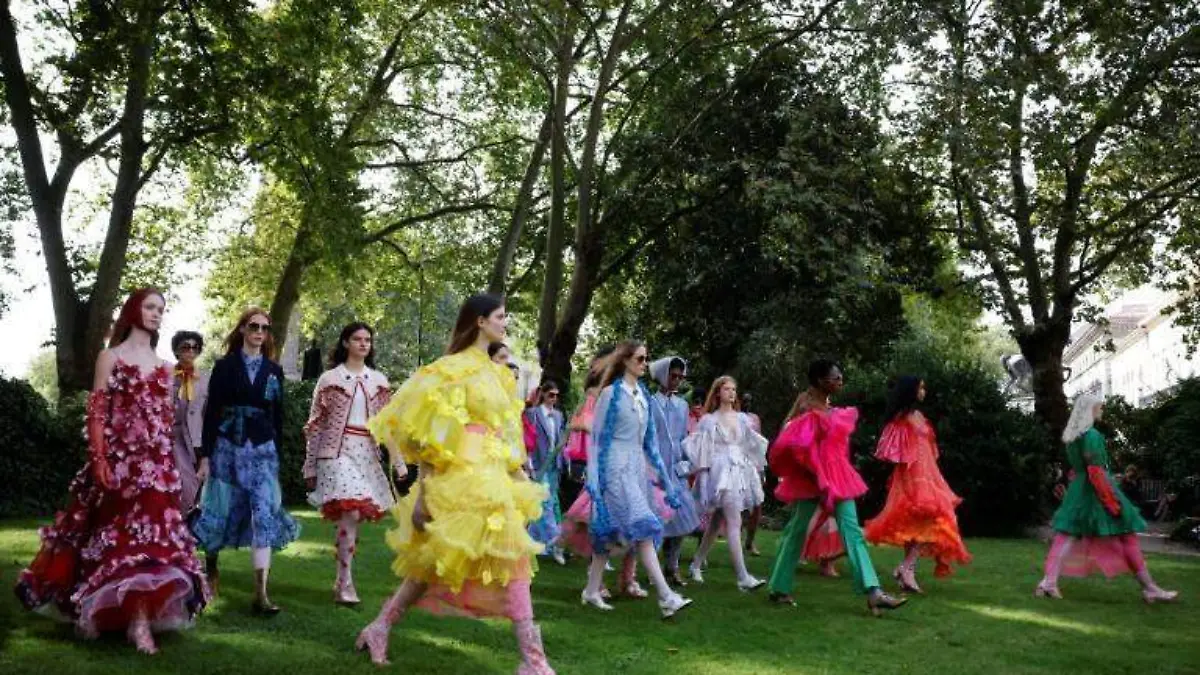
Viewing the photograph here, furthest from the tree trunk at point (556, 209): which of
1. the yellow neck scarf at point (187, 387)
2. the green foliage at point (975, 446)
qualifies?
the yellow neck scarf at point (187, 387)

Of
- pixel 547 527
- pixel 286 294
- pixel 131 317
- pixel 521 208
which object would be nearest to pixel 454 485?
pixel 131 317

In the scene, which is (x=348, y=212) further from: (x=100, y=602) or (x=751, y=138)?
(x=100, y=602)

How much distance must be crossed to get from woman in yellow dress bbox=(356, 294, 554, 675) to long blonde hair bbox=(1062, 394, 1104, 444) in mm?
6714

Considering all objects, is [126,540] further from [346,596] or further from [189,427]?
[346,596]

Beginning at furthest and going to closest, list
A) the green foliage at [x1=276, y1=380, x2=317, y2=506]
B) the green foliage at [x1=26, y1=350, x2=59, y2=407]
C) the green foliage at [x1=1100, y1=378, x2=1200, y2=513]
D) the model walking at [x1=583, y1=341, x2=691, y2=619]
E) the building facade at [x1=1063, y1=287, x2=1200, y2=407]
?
the green foliage at [x1=26, y1=350, x2=59, y2=407] → the building facade at [x1=1063, y1=287, x2=1200, y2=407] → the green foliage at [x1=276, y1=380, x2=317, y2=506] → the green foliage at [x1=1100, y1=378, x2=1200, y2=513] → the model walking at [x1=583, y1=341, x2=691, y2=619]

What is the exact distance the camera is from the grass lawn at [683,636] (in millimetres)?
6816

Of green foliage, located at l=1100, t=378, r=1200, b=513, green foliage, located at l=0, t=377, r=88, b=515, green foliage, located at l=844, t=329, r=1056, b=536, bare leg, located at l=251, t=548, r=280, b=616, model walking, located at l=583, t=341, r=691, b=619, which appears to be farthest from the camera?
green foliage, located at l=844, t=329, r=1056, b=536

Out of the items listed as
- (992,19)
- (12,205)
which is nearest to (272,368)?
(992,19)

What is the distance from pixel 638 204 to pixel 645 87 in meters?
2.37

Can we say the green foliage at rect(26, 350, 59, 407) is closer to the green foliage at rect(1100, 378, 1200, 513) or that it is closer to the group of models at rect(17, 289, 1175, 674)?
the green foliage at rect(1100, 378, 1200, 513)

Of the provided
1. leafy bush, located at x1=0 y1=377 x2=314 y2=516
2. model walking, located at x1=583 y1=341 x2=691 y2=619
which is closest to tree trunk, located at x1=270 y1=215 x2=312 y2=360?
leafy bush, located at x1=0 y1=377 x2=314 y2=516

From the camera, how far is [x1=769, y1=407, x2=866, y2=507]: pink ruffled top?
9859mm

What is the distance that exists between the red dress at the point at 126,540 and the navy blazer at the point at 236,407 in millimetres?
916

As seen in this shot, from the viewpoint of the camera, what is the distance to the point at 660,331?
28672 millimetres
